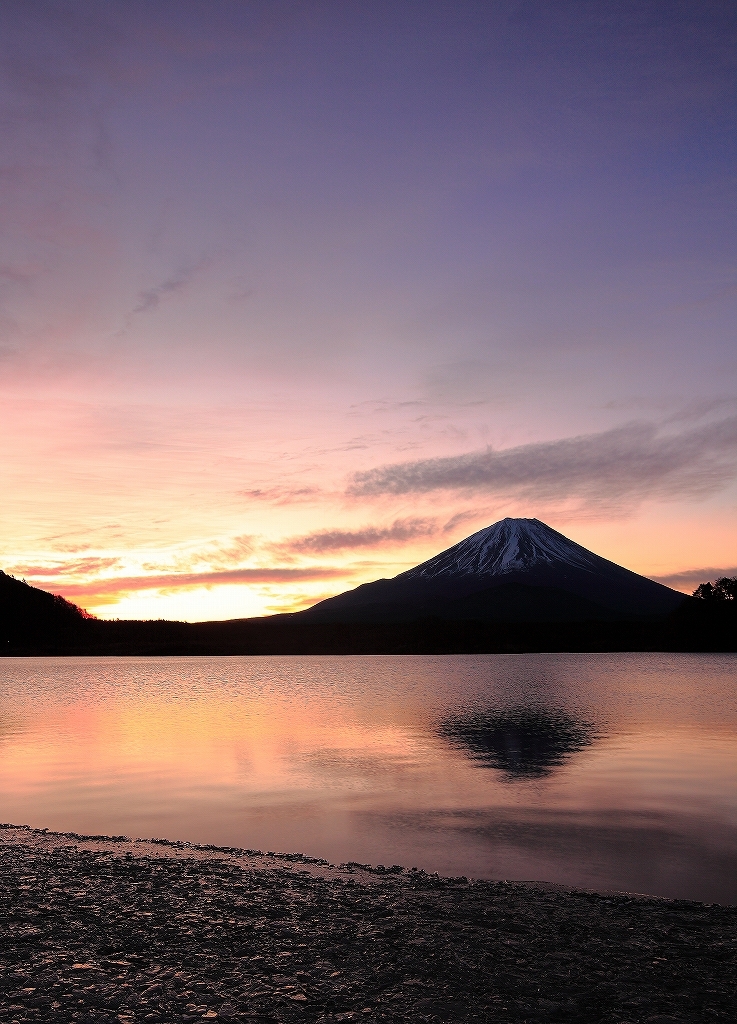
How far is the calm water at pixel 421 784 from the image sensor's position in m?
14.6

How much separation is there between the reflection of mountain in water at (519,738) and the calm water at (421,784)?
5.3 inches

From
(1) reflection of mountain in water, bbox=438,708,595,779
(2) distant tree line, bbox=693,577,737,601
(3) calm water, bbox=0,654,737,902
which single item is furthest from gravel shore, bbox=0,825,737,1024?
(2) distant tree line, bbox=693,577,737,601

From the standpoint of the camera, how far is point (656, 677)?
7900 cm

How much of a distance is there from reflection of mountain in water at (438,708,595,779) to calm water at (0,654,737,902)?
134 millimetres

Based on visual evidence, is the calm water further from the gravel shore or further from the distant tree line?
the distant tree line

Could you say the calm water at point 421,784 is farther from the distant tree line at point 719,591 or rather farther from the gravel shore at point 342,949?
the distant tree line at point 719,591

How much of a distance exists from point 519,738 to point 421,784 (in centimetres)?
1145

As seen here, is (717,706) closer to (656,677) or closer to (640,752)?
(640,752)

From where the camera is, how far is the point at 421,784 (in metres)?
21.6

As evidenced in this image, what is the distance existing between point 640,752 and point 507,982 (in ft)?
70.4

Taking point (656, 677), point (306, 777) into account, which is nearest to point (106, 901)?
point (306, 777)

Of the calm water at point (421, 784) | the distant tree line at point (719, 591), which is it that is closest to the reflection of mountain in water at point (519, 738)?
the calm water at point (421, 784)

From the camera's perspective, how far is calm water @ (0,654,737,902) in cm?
1461

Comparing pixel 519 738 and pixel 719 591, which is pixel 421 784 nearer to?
pixel 519 738
